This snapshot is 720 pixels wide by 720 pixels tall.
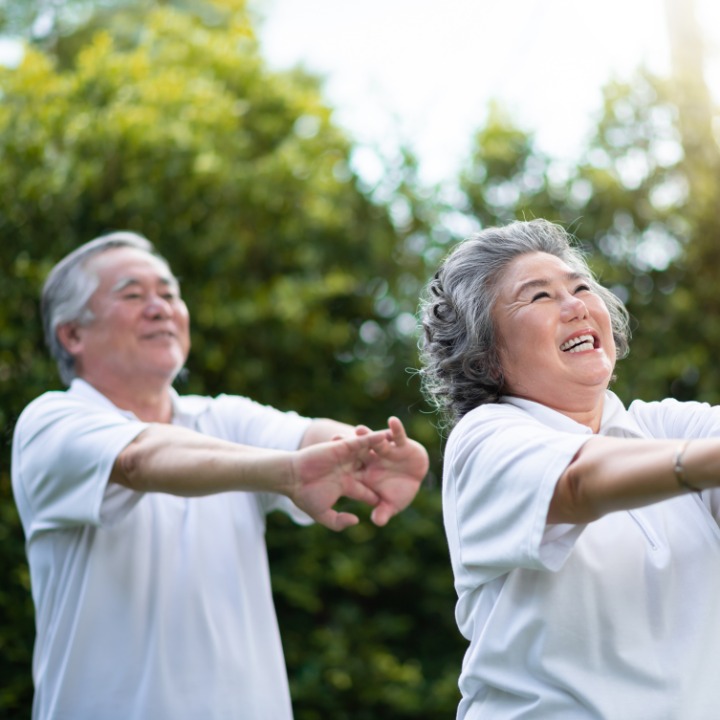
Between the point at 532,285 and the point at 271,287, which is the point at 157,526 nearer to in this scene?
the point at 532,285

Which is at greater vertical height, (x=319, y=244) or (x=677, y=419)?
(x=319, y=244)

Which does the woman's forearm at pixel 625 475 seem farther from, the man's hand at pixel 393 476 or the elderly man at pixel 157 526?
the man's hand at pixel 393 476

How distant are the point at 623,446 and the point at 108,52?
3.07m

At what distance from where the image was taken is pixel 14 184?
362 centimetres

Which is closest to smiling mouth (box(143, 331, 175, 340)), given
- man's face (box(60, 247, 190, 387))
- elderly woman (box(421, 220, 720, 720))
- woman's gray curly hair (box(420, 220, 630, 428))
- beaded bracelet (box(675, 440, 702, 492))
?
man's face (box(60, 247, 190, 387))

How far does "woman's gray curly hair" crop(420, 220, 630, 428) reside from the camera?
201 centimetres

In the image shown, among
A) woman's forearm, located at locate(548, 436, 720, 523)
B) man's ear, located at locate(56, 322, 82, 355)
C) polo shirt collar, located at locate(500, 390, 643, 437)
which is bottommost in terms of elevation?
woman's forearm, located at locate(548, 436, 720, 523)

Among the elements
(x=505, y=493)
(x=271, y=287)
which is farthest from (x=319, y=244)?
(x=505, y=493)

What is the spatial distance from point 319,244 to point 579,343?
2468mm

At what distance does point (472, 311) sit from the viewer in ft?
6.63

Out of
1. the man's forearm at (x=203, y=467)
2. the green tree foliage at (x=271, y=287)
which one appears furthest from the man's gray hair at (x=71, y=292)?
the man's forearm at (x=203, y=467)

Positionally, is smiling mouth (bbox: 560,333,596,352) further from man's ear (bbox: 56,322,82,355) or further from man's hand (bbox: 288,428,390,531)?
man's ear (bbox: 56,322,82,355)

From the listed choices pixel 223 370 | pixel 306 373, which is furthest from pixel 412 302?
pixel 223 370

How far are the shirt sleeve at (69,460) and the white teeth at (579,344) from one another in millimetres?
1121
